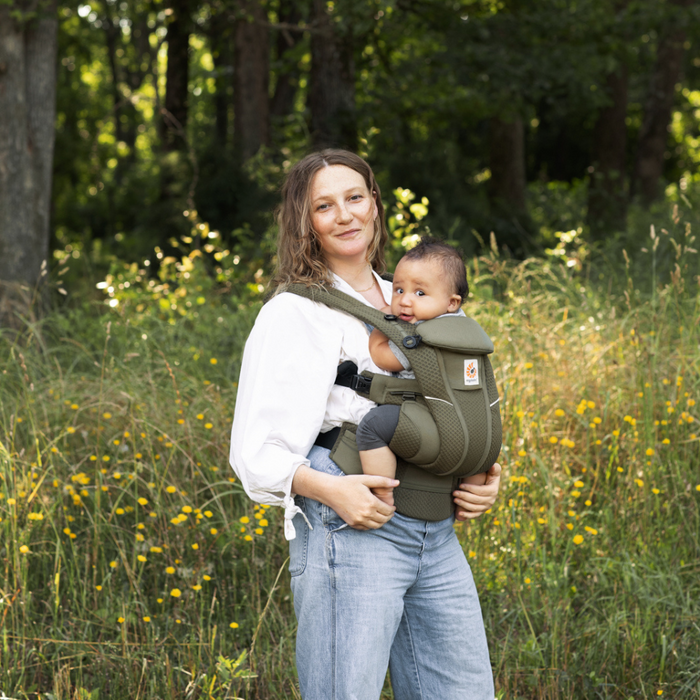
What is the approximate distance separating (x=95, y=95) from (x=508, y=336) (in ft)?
Answer: 78.9

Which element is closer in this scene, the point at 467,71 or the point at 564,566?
the point at 564,566

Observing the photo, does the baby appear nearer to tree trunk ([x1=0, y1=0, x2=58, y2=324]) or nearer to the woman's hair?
the woman's hair

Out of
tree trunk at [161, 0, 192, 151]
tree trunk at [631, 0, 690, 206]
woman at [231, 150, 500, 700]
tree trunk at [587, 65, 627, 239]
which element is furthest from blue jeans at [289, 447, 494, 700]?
tree trunk at [631, 0, 690, 206]

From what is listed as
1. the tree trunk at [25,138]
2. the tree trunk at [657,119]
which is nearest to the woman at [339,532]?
the tree trunk at [25,138]

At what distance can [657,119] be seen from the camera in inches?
512

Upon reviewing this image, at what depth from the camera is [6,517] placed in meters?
2.88

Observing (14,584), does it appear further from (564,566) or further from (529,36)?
(529,36)

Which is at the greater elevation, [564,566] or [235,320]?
[235,320]

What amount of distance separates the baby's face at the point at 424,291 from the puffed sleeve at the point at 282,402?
195mm

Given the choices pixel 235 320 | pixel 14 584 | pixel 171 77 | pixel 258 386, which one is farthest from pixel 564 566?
pixel 171 77

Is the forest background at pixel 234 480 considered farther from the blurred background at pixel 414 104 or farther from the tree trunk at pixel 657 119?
the tree trunk at pixel 657 119

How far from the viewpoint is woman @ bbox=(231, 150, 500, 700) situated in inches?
68.2

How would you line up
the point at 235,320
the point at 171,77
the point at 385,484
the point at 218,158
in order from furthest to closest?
1. the point at 171,77
2. the point at 218,158
3. the point at 235,320
4. the point at 385,484

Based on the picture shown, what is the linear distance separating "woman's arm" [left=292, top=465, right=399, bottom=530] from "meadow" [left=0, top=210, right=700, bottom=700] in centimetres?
84
